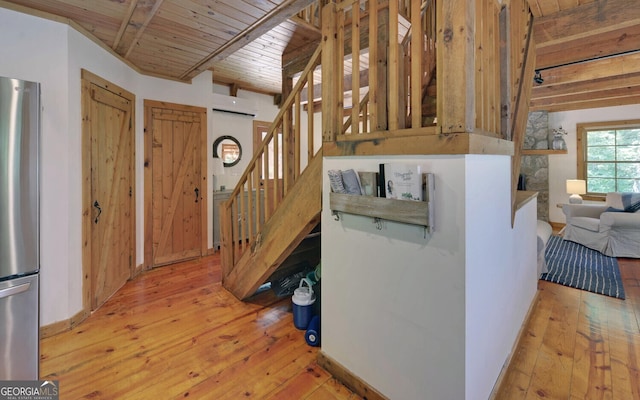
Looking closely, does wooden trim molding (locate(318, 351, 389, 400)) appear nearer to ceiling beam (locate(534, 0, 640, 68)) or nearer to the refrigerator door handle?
the refrigerator door handle

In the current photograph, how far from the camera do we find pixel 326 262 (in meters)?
1.99

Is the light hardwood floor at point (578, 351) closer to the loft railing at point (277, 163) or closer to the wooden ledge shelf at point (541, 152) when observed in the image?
the loft railing at point (277, 163)

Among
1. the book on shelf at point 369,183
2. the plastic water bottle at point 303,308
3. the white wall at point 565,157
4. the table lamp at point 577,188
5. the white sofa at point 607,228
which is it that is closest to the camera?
the book on shelf at point 369,183

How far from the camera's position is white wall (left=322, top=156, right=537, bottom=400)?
1.35m

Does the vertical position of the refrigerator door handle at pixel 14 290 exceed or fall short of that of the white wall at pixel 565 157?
it falls short

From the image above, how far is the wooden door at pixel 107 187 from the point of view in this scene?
2.73 meters

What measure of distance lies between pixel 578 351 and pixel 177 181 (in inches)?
176

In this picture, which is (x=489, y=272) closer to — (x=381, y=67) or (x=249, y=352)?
(x=381, y=67)

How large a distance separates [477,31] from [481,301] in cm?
135

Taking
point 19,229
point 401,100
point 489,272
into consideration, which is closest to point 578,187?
point 489,272

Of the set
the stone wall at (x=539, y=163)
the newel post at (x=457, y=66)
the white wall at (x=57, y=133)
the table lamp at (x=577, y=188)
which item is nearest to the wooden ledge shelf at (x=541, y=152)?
the stone wall at (x=539, y=163)

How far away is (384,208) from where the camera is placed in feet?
5.07

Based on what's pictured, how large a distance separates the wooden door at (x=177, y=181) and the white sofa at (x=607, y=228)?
5.89 meters

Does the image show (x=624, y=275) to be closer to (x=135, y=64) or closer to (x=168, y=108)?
(x=168, y=108)
